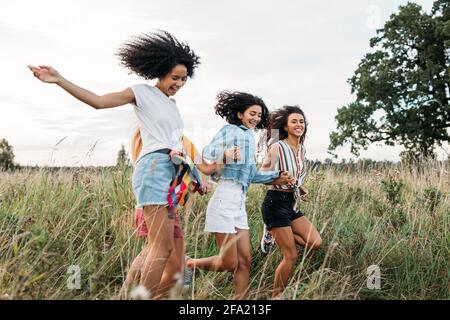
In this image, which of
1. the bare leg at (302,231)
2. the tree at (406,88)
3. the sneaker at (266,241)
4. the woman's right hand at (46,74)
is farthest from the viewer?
the tree at (406,88)

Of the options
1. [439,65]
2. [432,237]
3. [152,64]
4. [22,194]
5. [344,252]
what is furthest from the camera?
[439,65]

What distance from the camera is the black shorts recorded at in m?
4.42

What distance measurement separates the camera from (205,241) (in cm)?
449

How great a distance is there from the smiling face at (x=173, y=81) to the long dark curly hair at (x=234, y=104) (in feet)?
2.32

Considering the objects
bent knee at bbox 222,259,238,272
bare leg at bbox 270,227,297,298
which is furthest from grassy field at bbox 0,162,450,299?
bent knee at bbox 222,259,238,272

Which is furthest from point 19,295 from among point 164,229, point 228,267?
point 228,267

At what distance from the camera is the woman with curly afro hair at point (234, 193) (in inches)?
157

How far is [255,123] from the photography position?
4.40 meters

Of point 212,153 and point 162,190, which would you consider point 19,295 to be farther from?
point 212,153

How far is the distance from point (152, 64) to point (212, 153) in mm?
801

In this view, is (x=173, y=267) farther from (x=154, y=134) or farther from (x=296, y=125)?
(x=296, y=125)

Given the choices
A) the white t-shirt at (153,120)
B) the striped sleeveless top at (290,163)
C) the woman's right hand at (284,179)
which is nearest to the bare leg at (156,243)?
the white t-shirt at (153,120)

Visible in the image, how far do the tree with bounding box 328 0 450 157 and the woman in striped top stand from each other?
1832 centimetres

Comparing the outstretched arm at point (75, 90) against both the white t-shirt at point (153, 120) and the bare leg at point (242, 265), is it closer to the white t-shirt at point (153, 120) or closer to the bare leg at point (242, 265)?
the white t-shirt at point (153, 120)
